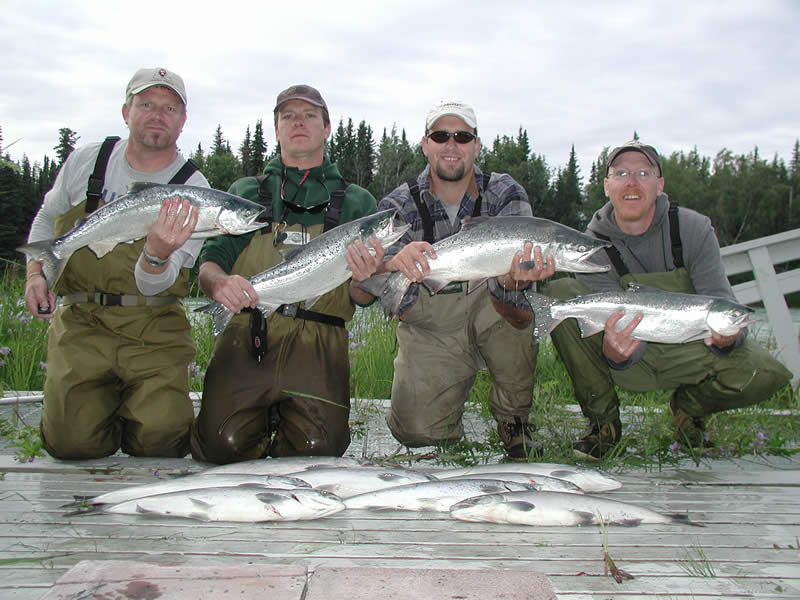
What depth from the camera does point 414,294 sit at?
483 cm

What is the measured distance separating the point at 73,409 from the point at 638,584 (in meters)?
3.56

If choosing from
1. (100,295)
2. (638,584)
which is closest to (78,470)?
(100,295)

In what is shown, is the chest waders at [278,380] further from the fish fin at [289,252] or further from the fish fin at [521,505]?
the fish fin at [521,505]

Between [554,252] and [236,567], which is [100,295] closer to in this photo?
[236,567]

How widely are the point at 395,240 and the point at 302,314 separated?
92 cm

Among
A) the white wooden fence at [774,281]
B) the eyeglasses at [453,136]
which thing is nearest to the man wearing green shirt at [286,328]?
the eyeglasses at [453,136]

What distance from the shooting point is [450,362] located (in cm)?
490

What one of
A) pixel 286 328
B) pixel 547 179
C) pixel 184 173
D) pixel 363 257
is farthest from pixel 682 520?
pixel 547 179

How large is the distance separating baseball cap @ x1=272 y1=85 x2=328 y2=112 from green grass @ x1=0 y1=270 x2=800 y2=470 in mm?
2557

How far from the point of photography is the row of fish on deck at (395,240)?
410 cm

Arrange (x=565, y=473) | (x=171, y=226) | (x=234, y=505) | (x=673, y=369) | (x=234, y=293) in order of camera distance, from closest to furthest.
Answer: (x=234, y=505)
(x=565, y=473)
(x=171, y=226)
(x=234, y=293)
(x=673, y=369)

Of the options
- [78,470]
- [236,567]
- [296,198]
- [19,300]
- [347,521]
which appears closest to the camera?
[236,567]

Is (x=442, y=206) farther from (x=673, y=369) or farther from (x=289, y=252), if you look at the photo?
(x=673, y=369)

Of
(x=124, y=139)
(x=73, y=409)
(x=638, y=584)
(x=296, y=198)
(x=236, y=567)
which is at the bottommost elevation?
(x=638, y=584)
